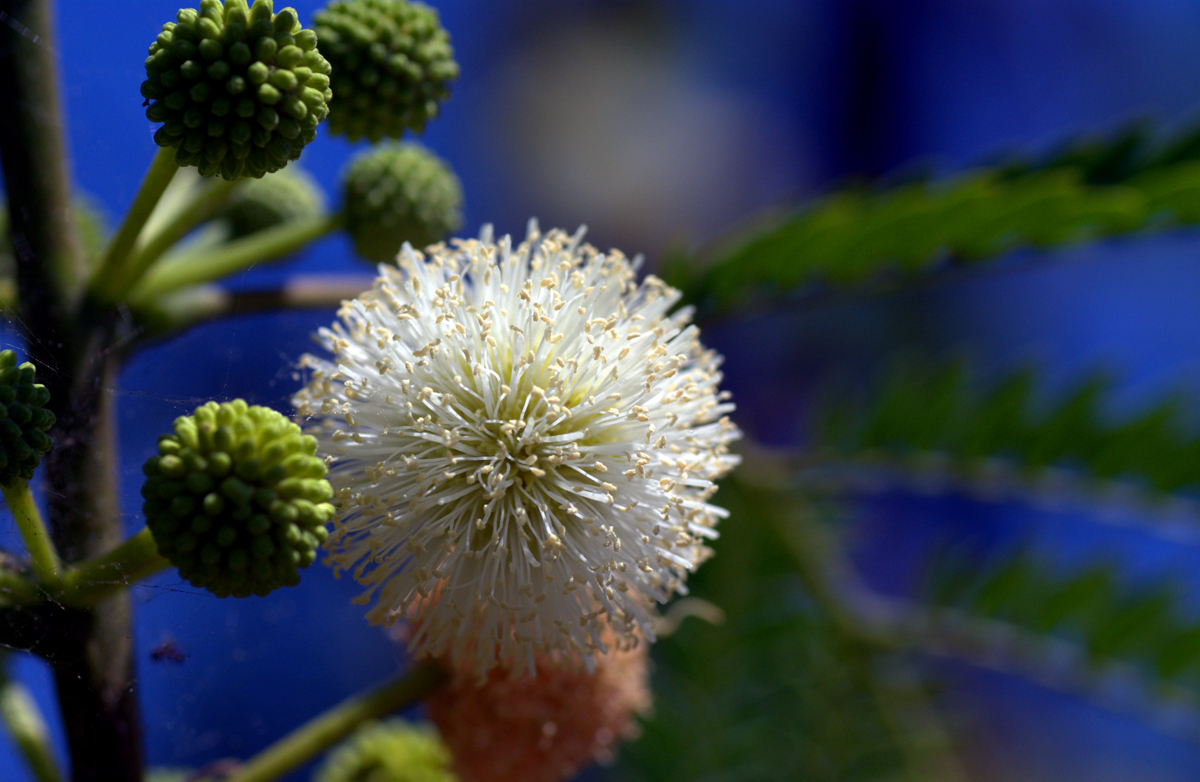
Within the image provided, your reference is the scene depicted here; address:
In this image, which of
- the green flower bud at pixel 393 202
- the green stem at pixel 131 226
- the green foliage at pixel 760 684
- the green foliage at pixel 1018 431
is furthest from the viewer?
the green foliage at pixel 760 684

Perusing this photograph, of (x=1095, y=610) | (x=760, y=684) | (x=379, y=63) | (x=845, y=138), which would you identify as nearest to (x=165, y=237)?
(x=379, y=63)

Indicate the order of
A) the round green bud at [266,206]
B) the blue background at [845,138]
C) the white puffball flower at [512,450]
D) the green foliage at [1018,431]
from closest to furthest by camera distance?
1. the white puffball flower at [512,450]
2. the round green bud at [266,206]
3. the green foliage at [1018,431]
4. the blue background at [845,138]

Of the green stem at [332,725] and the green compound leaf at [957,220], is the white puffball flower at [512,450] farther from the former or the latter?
the green compound leaf at [957,220]

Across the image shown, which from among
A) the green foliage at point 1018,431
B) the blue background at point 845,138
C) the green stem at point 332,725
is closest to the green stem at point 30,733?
the green stem at point 332,725

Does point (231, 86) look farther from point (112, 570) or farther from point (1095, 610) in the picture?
point (1095, 610)

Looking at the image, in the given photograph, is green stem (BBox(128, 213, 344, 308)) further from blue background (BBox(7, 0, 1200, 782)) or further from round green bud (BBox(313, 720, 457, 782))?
blue background (BBox(7, 0, 1200, 782))

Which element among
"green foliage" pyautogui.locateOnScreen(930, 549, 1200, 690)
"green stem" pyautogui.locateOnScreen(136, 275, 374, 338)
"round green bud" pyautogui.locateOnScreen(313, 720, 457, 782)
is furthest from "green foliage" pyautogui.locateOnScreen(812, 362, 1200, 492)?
"green stem" pyautogui.locateOnScreen(136, 275, 374, 338)
